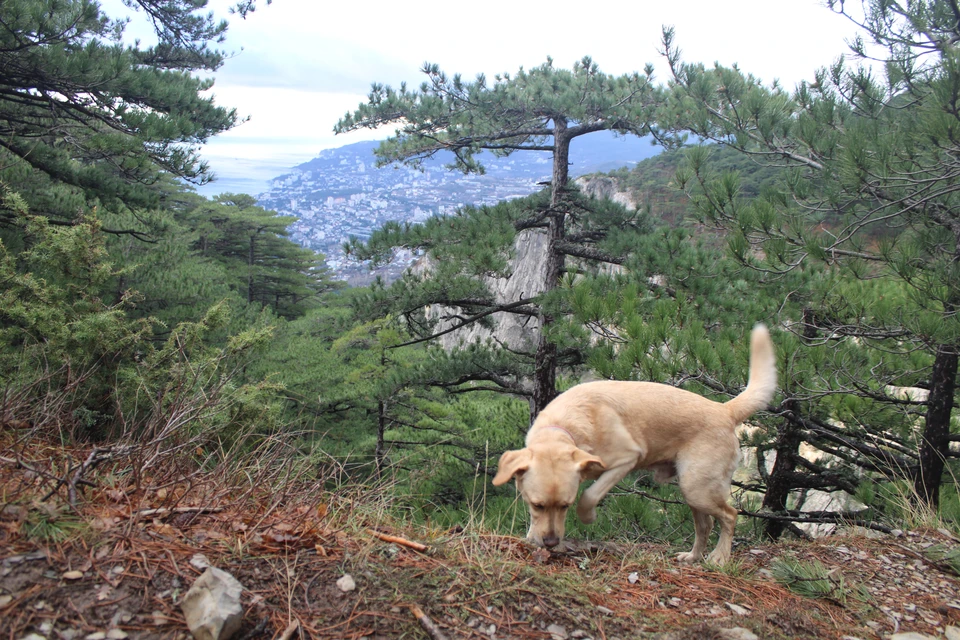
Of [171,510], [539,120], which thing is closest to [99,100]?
[539,120]

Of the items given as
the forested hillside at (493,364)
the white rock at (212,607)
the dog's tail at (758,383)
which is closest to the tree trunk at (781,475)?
the forested hillside at (493,364)

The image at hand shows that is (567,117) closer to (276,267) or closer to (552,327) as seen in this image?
(552,327)

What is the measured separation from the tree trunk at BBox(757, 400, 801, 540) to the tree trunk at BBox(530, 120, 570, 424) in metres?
3.64

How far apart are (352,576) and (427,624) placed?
A: 41 centimetres

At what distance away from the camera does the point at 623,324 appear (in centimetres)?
572

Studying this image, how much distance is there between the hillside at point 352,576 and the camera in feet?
6.28

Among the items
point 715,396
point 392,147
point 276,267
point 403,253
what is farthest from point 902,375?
point 276,267

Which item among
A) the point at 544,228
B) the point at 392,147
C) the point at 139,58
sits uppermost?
the point at 139,58

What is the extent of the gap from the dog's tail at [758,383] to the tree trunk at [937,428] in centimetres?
249

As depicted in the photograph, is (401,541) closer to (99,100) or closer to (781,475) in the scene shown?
(781,475)

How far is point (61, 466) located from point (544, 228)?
9.44m

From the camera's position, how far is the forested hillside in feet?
7.55

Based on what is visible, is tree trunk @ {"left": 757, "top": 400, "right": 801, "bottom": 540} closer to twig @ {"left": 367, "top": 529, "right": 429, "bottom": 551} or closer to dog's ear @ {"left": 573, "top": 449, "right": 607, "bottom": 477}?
dog's ear @ {"left": 573, "top": 449, "right": 607, "bottom": 477}

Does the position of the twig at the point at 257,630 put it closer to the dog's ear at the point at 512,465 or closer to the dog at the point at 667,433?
the dog's ear at the point at 512,465
